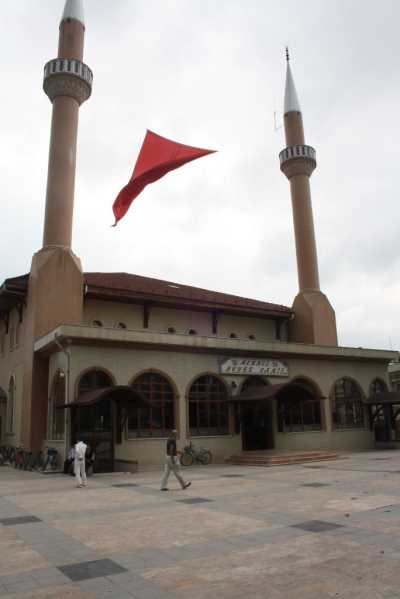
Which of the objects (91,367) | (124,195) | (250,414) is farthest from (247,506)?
(124,195)

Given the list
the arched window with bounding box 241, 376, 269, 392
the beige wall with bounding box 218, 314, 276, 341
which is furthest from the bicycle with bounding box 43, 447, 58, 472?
the beige wall with bounding box 218, 314, 276, 341

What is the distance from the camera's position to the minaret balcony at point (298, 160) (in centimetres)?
3503

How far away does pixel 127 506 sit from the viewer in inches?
444

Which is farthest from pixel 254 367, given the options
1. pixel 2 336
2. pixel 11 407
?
pixel 2 336

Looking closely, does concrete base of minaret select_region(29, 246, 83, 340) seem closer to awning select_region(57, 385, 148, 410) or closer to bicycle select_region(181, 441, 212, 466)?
awning select_region(57, 385, 148, 410)

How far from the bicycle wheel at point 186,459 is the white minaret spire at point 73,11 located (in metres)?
25.8

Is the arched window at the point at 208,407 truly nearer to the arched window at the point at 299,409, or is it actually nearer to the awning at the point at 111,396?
the arched window at the point at 299,409

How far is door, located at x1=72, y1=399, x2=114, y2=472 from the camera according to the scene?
2008cm

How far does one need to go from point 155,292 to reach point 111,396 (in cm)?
886

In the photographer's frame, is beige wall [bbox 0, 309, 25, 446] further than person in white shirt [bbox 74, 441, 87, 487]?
Yes

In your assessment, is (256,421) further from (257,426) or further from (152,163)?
(152,163)

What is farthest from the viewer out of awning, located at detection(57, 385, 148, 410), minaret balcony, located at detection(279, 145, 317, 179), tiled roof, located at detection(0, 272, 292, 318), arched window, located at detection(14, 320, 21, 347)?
minaret balcony, located at detection(279, 145, 317, 179)

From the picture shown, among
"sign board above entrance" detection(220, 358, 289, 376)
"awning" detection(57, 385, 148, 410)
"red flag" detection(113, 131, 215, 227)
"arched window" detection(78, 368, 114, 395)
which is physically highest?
"red flag" detection(113, 131, 215, 227)

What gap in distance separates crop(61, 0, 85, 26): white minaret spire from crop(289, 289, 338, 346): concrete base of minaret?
22020mm
